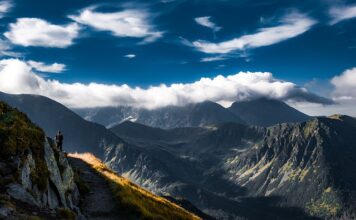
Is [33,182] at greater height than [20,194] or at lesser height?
greater

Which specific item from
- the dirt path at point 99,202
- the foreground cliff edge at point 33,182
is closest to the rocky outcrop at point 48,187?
the foreground cliff edge at point 33,182

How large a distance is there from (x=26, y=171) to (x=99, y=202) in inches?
570

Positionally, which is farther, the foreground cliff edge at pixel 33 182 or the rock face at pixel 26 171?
the rock face at pixel 26 171

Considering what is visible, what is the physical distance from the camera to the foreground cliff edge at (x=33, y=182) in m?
24.6

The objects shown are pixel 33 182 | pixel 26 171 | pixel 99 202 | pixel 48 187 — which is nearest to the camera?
pixel 26 171

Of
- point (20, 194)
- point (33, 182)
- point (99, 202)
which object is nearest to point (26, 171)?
point (33, 182)

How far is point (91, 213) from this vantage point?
123 ft

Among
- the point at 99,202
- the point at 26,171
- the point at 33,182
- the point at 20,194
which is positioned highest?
the point at 26,171

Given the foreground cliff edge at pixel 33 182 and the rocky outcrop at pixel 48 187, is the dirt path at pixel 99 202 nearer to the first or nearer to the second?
the foreground cliff edge at pixel 33 182

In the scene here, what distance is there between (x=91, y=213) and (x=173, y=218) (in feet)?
26.3

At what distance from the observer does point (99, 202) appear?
4188 cm

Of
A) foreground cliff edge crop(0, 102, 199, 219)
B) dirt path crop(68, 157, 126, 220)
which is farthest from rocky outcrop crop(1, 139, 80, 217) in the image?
dirt path crop(68, 157, 126, 220)

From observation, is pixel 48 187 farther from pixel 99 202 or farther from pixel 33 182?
pixel 99 202

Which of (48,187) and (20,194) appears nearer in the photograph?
(20,194)
